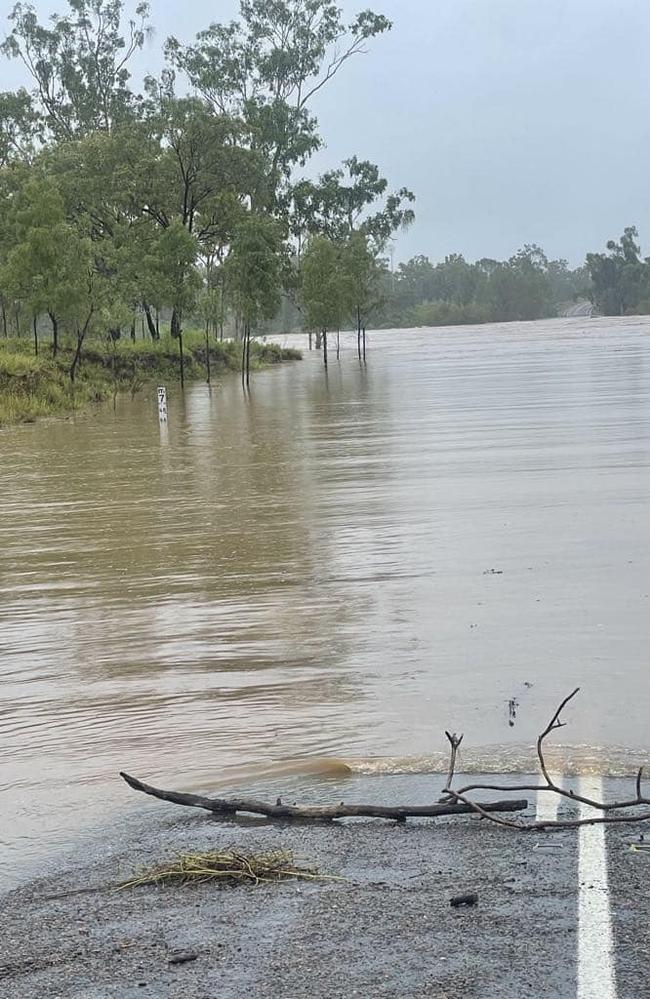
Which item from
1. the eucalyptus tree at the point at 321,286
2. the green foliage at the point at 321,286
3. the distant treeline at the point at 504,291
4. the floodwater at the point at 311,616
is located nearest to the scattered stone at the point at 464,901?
the floodwater at the point at 311,616

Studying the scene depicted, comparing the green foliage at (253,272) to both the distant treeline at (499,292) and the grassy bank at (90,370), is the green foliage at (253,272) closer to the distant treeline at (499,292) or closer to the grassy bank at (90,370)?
the grassy bank at (90,370)

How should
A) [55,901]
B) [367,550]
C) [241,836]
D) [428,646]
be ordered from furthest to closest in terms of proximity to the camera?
[367,550]
[428,646]
[241,836]
[55,901]

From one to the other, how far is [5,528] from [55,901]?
1064cm

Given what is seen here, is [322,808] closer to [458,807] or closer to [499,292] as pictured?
[458,807]

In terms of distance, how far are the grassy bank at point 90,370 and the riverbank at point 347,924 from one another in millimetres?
28667

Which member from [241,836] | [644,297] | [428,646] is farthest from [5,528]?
[644,297]

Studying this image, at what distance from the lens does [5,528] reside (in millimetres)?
15000

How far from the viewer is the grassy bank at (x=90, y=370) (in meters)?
36.5

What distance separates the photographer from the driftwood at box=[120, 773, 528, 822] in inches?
207

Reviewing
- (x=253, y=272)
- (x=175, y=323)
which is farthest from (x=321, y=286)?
(x=253, y=272)

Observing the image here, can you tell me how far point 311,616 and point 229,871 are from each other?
480cm

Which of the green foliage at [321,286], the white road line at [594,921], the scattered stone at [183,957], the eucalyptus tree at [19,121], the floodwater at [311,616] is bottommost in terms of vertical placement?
the floodwater at [311,616]

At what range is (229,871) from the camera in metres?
4.79

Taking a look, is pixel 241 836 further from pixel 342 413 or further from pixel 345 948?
pixel 342 413
